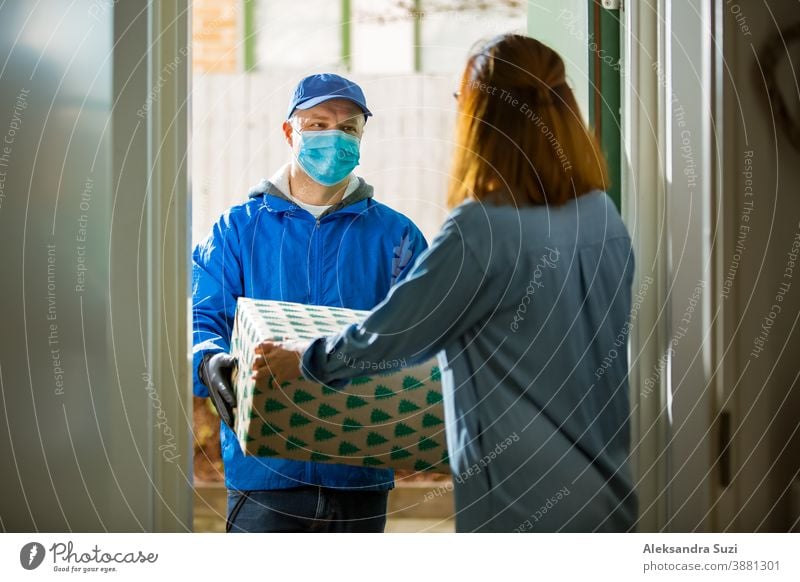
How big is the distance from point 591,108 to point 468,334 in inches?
18.2

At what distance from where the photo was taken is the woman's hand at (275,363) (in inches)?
39.4

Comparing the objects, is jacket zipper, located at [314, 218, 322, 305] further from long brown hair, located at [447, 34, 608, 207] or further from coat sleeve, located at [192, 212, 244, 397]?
long brown hair, located at [447, 34, 608, 207]

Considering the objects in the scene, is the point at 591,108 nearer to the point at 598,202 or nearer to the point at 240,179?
the point at 598,202

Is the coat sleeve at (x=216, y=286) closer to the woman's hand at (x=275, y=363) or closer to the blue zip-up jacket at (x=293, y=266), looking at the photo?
the blue zip-up jacket at (x=293, y=266)

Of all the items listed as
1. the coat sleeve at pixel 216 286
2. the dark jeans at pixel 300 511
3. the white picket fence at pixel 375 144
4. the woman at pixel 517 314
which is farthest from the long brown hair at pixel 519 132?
the dark jeans at pixel 300 511

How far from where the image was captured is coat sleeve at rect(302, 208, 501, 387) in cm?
95

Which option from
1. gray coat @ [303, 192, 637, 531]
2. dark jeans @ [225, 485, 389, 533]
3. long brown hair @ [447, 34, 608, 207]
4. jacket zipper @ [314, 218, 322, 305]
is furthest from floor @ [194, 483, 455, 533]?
long brown hair @ [447, 34, 608, 207]

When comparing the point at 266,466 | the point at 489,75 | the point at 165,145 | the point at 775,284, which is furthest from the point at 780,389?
the point at 165,145

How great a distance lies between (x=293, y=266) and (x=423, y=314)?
0.33 m

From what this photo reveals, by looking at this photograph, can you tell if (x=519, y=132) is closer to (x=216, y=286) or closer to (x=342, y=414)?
(x=342, y=414)

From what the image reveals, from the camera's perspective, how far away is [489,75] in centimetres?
103

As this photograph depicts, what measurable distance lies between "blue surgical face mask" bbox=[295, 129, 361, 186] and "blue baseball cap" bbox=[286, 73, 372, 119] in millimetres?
43
